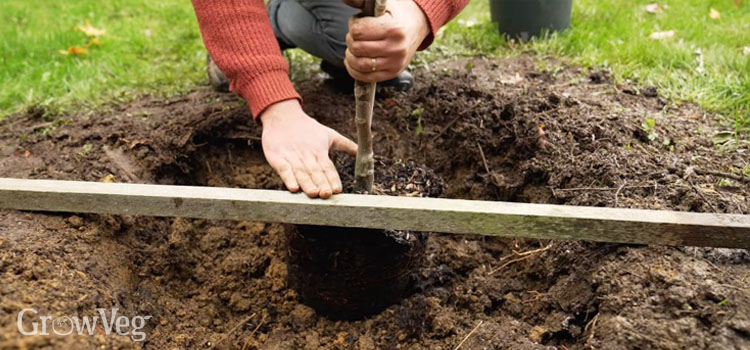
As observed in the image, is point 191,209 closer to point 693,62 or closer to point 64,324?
point 64,324

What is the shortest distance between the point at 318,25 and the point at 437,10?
39.1 inches

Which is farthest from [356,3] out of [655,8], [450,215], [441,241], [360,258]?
[655,8]

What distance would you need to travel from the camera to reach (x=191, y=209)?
166 centimetres

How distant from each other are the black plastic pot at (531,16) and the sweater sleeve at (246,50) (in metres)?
1.98

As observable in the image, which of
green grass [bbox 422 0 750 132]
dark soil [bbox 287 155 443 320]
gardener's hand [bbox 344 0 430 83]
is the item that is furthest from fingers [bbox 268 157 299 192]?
green grass [bbox 422 0 750 132]

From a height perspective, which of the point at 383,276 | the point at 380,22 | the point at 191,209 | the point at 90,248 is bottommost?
the point at 383,276

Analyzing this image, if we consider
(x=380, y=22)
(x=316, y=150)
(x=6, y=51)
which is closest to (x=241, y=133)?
(x=316, y=150)

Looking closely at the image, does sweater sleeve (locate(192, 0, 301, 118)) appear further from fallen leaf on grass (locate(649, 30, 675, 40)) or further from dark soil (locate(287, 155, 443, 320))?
fallen leaf on grass (locate(649, 30, 675, 40))

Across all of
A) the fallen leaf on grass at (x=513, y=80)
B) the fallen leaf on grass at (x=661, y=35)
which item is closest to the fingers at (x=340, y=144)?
the fallen leaf on grass at (x=513, y=80)

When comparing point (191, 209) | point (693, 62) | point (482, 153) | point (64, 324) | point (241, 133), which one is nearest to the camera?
point (64, 324)

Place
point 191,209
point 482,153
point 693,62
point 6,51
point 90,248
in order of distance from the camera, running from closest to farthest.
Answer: point 191,209 → point 90,248 → point 482,153 → point 693,62 → point 6,51

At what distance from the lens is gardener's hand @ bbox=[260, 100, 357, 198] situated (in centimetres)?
A: 169

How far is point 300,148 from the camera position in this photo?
184cm

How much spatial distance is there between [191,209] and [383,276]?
0.65 meters
